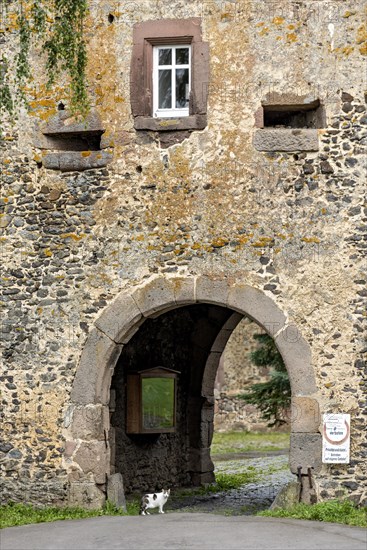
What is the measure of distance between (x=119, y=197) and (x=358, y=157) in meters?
2.87

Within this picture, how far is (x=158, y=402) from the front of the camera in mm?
15477

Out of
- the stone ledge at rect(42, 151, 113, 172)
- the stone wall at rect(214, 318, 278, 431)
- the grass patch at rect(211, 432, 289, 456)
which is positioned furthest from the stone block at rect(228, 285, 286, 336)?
the stone wall at rect(214, 318, 278, 431)

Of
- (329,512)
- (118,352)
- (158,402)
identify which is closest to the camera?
(329,512)

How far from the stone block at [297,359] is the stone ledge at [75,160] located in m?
3.00

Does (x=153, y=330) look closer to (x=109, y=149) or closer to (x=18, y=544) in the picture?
(x=109, y=149)

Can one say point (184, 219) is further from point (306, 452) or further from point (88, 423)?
point (306, 452)

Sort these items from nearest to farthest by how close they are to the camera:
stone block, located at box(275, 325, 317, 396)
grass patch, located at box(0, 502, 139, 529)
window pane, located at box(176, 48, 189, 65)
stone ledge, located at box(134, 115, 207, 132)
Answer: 1. grass patch, located at box(0, 502, 139, 529)
2. stone block, located at box(275, 325, 317, 396)
3. stone ledge, located at box(134, 115, 207, 132)
4. window pane, located at box(176, 48, 189, 65)

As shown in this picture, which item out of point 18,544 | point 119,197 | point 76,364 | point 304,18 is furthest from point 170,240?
point 18,544

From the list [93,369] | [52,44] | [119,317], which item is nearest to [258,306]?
[119,317]

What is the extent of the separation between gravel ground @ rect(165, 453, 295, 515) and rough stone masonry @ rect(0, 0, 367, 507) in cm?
218

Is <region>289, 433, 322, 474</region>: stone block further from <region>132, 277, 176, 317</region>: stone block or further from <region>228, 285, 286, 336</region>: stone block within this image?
<region>132, 277, 176, 317</region>: stone block

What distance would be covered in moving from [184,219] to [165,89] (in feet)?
5.53

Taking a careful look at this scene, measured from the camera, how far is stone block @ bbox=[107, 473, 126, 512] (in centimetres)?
1281

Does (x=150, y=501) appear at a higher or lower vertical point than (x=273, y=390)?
lower
